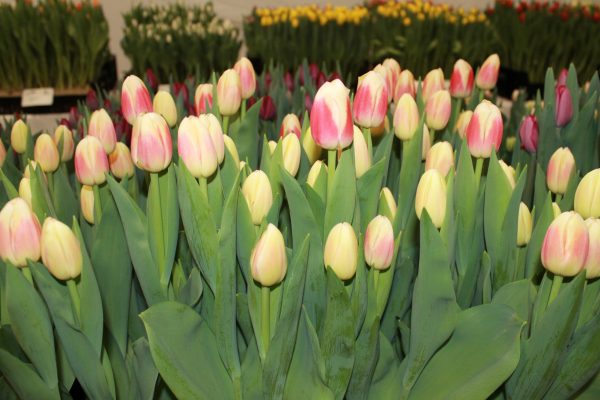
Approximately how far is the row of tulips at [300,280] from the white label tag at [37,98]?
5.95 feet

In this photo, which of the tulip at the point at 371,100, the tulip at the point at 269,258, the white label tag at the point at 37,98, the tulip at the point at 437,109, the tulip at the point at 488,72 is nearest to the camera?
the tulip at the point at 269,258

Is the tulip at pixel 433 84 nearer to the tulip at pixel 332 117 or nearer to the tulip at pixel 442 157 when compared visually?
the tulip at pixel 442 157

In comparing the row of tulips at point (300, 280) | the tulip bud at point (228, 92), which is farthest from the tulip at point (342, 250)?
the tulip bud at point (228, 92)

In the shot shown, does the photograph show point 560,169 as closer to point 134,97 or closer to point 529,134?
point 529,134

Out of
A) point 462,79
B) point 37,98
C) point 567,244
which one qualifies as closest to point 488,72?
point 462,79

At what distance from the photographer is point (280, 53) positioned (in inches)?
109

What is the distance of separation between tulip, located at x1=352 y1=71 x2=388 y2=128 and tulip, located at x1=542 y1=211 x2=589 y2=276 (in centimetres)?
21

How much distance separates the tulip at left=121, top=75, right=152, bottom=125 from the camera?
74 cm

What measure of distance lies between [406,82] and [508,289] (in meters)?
0.47

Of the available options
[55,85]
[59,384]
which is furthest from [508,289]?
[55,85]

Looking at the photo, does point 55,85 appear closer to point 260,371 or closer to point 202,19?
point 202,19

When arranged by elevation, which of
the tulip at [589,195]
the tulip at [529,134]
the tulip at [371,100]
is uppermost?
the tulip at [371,100]

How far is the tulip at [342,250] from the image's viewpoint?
559 mm

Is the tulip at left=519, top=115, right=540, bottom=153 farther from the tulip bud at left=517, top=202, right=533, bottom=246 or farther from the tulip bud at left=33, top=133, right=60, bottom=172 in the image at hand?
the tulip bud at left=33, top=133, right=60, bottom=172
